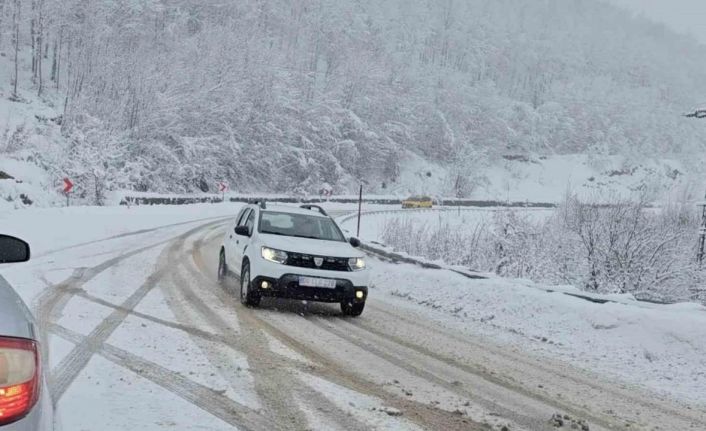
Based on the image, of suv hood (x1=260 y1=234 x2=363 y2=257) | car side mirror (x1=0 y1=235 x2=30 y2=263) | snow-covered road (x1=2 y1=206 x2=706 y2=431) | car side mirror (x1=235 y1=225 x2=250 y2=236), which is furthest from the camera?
car side mirror (x1=235 y1=225 x2=250 y2=236)

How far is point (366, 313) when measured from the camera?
10.3 m

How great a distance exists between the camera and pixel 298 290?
9.32 m

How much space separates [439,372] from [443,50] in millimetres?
121380

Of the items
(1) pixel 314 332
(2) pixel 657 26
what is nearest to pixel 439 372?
(1) pixel 314 332

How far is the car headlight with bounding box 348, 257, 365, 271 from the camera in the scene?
9.77 m

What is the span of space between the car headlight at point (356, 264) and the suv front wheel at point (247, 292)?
1.50 m

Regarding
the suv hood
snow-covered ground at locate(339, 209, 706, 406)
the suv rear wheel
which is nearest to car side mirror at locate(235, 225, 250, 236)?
the suv hood

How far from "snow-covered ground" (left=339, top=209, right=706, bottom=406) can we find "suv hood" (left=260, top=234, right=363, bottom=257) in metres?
2.00

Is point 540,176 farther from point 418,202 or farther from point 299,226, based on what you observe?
point 299,226

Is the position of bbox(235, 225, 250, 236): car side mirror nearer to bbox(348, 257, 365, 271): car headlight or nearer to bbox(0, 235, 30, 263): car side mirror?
bbox(348, 257, 365, 271): car headlight

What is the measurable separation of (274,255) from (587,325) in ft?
A: 15.6

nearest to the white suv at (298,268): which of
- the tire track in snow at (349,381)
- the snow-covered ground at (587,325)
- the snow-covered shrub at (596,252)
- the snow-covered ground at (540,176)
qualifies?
the tire track in snow at (349,381)

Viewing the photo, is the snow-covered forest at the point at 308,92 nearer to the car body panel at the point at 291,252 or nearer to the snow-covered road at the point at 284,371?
the car body panel at the point at 291,252

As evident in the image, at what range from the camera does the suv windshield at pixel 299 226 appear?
10680 mm
